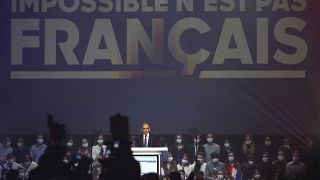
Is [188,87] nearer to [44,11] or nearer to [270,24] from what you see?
[270,24]

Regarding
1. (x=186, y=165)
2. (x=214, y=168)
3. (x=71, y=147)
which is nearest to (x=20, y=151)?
(x=71, y=147)

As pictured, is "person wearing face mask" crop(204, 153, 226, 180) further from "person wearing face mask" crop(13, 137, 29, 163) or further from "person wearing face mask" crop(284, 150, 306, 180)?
"person wearing face mask" crop(13, 137, 29, 163)

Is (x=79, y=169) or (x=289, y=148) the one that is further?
(x=289, y=148)

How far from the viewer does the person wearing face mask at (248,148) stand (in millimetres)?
21781

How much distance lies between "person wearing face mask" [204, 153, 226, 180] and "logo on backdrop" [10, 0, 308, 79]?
3.04m

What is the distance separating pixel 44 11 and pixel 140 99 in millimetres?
3608

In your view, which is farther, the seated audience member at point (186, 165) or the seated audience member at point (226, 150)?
the seated audience member at point (226, 150)

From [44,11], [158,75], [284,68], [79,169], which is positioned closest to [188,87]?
[158,75]

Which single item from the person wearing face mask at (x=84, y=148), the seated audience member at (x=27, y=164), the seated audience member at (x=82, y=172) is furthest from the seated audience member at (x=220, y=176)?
the seated audience member at (x=82, y=172)

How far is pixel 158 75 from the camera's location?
23.4m

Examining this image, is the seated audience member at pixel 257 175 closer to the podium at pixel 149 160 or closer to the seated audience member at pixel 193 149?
the seated audience member at pixel 193 149

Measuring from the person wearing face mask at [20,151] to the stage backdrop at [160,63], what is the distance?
0.73 meters

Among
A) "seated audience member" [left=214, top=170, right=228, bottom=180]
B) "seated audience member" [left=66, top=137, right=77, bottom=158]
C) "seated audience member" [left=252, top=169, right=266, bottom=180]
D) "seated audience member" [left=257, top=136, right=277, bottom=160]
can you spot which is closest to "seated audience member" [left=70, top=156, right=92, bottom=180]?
"seated audience member" [left=214, top=170, right=228, bottom=180]

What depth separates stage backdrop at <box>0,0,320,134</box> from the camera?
23.2m
